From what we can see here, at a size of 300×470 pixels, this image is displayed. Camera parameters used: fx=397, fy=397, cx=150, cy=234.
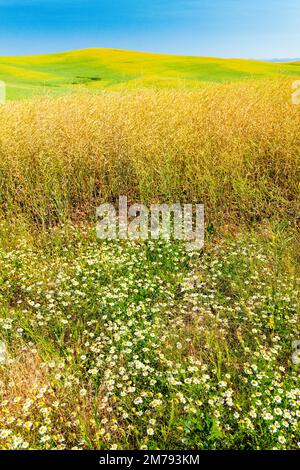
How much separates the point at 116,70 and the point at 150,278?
29.9 metres

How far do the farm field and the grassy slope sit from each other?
442 inches

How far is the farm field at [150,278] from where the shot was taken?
2348 mm

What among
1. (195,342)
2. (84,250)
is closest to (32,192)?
(84,250)

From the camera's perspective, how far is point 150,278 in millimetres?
3832

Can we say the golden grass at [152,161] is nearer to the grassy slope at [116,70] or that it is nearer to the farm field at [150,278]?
the farm field at [150,278]

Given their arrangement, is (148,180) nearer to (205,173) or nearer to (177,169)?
(177,169)

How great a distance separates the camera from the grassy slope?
71.5 ft

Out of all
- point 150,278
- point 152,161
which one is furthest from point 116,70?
point 150,278

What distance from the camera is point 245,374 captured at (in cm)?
271

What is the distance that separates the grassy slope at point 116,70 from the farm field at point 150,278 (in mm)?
11226

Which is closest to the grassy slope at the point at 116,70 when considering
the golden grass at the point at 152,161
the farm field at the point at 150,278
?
the golden grass at the point at 152,161

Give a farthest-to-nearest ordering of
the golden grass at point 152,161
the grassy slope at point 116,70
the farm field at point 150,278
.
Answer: the grassy slope at point 116,70
the golden grass at point 152,161
the farm field at point 150,278

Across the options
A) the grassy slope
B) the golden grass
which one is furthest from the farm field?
the grassy slope

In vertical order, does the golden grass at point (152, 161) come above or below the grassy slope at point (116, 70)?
below
